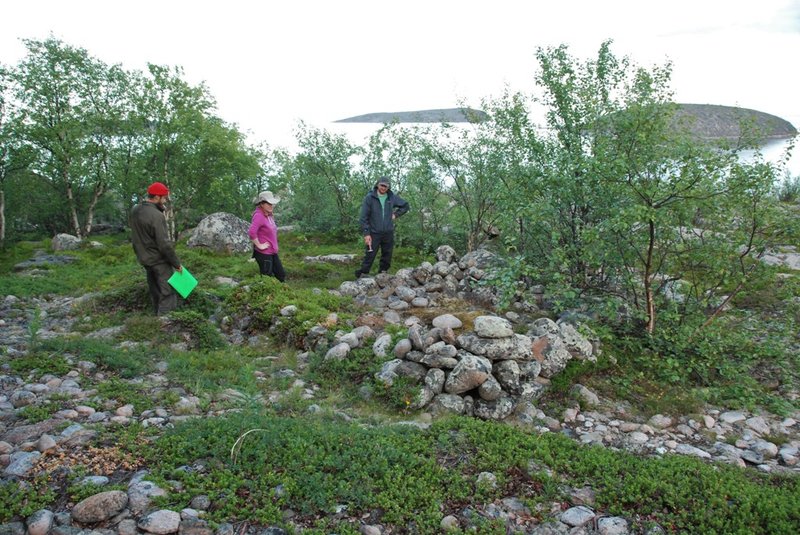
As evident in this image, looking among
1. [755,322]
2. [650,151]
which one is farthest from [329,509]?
[755,322]

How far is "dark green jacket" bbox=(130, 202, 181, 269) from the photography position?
8.27 metres

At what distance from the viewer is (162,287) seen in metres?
8.53

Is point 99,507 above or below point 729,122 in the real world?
below

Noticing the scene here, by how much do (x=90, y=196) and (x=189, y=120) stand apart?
6574mm

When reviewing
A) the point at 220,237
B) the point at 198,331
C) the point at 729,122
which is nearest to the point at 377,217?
the point at 198,331

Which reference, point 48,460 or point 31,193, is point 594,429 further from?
point 31,193

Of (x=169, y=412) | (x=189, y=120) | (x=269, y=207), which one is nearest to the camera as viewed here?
(x=169, y=412)

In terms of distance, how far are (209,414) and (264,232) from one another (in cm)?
526

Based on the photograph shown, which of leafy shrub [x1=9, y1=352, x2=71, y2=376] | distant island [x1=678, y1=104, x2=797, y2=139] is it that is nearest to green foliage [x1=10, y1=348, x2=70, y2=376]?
leafy shrub [x1=9, y1=352, x2=71, y2=376]

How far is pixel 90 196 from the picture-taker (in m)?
20.8

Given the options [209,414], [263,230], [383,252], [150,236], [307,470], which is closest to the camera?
[307,470]

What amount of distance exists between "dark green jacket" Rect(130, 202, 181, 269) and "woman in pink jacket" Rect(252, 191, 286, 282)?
1787 mm

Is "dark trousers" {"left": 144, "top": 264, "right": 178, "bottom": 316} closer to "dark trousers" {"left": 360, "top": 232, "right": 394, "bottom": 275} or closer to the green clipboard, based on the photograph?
the green clipboard

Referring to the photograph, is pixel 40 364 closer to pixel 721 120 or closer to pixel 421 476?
pixel 421 476
